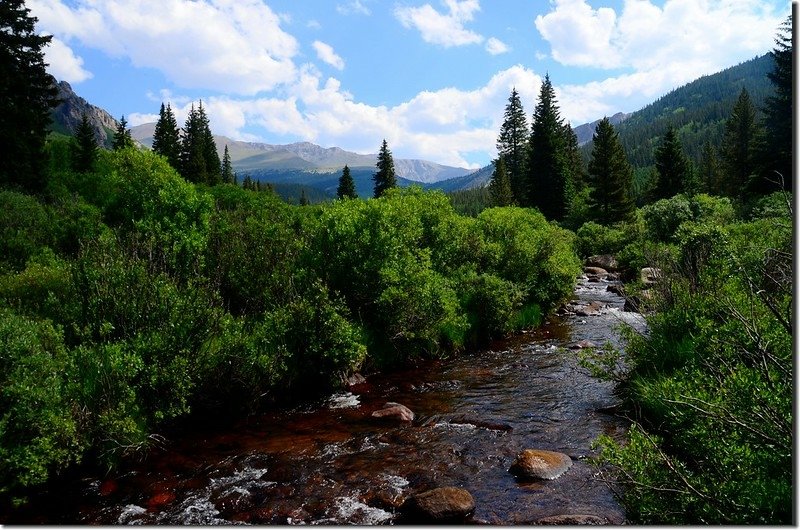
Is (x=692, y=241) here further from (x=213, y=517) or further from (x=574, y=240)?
(x=574, y=240)

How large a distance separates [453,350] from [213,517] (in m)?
14.4

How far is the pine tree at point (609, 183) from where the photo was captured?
64312 mm

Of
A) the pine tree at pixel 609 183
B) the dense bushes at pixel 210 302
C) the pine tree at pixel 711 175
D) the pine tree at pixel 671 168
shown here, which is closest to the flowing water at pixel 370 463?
the dense bushes at pixel 210 302

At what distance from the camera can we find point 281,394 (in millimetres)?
16281

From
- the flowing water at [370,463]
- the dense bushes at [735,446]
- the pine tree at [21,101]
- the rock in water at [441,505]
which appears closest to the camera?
the dense bushes at [735,446]

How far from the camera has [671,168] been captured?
68.8 m

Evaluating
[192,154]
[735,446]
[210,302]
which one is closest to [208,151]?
[192,154]

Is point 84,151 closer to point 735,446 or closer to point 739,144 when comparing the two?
point 735,446

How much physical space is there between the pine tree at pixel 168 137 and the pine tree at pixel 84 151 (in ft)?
34.4

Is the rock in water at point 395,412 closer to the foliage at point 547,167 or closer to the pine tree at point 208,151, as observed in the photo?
the foliage at point 547,167

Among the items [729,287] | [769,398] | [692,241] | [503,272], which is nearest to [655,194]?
[503,272]

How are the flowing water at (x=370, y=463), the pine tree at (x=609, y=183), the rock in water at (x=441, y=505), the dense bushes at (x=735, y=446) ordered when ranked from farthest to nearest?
the pine tree at (x=609, y=183) → the flowing water at (x=370, y=463) → the rock in water at (x=441, y=505) → the dense bushes at (x=735, y=446)

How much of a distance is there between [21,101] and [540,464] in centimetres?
4955

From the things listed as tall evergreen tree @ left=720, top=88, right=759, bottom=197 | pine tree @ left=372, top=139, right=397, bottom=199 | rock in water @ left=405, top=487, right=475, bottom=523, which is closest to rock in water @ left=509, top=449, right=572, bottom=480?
rock in water @ left=405, top=487, right=475, bottom=523
